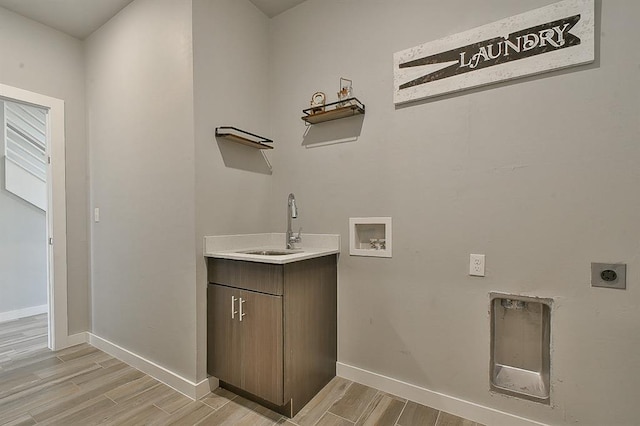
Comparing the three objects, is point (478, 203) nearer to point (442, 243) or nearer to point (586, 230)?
point (442, 243)

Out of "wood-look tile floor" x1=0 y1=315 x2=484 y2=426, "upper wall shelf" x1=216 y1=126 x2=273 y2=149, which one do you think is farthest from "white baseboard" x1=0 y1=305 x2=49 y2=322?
"upper wall shelf" x1=216 y1=126 x2=273 y2=149

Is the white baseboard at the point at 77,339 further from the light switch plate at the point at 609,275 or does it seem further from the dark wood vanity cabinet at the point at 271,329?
the light switch plate at the point at 609,275

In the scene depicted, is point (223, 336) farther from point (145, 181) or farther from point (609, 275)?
point (609, 275)

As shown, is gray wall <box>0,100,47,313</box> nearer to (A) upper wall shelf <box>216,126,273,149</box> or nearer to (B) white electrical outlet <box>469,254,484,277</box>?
(A) upper wall shelf <box>216,126,273,149</box>

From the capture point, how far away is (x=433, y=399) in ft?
5.64

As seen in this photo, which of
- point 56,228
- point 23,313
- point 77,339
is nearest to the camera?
point 56,228

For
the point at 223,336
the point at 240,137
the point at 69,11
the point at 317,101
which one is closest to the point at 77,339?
the point at 223,336

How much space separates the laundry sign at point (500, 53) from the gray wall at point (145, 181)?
143cm

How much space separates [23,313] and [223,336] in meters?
3.30

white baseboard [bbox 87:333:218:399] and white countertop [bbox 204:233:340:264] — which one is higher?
white countertop [bbox 204:233:340:264]

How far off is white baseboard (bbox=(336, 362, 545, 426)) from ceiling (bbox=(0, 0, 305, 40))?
282cm

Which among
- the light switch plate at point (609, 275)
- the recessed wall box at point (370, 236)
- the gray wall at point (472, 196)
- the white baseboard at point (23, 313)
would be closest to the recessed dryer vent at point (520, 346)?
the gray wall at point (472, 196)

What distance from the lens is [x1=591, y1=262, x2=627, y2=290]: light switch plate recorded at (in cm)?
130

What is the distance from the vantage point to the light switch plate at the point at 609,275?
130cm
